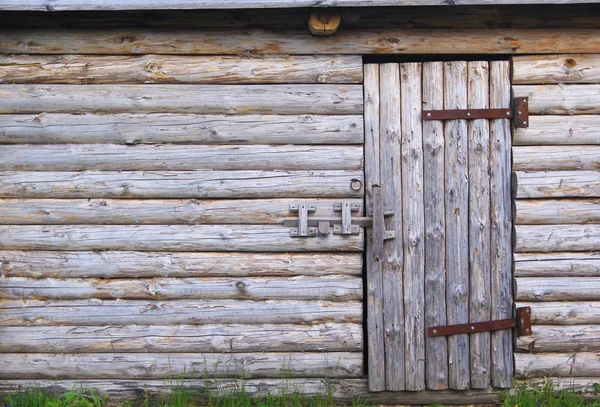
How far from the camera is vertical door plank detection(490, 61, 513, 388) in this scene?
14.3 ft

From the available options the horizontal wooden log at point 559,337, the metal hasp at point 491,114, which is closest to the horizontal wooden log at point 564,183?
the metal hasp at point 491,114

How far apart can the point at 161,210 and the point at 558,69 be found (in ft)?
10.4

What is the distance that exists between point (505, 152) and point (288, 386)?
243cm

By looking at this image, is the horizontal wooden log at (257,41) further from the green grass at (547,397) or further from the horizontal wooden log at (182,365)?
the green grass at (547,397)

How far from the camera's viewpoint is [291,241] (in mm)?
4348

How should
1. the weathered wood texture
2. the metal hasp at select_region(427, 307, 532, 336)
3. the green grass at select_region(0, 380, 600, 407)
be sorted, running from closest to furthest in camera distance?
1. the weathered wood texture
2. the green grass at select_region(0, 380, 600, 407)
3. the metal hasp at select_region(427, 307, 532, 336)

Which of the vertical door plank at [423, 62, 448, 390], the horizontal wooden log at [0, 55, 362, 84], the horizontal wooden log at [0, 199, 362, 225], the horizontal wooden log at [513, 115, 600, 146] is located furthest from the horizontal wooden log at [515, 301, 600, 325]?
the horizontal wooden log at [0, 55, 362, 84]

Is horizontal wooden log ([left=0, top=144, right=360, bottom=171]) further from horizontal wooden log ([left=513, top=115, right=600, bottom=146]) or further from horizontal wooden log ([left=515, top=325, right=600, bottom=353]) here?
horizontal wooden log ([left=515, top=325, right=600, bottom=353])

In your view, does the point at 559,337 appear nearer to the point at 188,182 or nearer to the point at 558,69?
the point at 558,69

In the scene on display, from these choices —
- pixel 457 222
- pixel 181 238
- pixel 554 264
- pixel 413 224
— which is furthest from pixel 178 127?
pixel 554 264

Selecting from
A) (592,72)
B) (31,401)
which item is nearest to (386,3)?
(592,72)

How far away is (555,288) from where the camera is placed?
14.5ft

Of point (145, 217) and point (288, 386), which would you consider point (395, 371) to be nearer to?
point (288, 386)

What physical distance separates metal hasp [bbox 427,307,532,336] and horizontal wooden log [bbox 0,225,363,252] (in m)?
0.90
